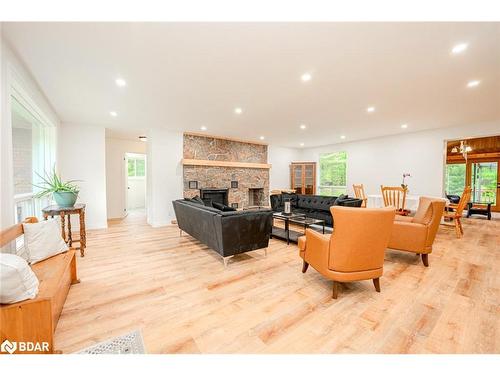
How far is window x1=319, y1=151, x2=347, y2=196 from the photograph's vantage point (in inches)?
321

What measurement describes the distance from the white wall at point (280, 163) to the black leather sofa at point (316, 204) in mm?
2749

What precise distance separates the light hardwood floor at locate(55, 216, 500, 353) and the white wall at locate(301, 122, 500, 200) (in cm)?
312

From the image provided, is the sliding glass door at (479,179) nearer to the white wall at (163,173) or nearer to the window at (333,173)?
the window at (333,173)

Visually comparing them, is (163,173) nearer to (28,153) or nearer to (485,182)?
(28,153)

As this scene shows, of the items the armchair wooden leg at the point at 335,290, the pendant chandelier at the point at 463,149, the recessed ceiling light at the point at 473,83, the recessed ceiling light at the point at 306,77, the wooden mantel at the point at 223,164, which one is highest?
the recessed ceiling light at the point at 473,83

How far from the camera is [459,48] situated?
2.17 meters

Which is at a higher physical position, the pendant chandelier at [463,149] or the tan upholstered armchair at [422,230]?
the pendant chandelier at [463,149]

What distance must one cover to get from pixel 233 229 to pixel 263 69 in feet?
6.84

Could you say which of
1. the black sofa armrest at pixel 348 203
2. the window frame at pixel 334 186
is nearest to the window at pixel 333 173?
the window frame at pixel 334 186

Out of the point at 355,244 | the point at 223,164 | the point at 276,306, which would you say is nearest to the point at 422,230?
the point at 355,244

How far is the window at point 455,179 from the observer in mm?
8374

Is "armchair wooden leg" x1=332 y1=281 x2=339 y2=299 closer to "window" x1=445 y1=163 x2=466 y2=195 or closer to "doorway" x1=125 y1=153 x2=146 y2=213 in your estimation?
"doorway" x1=125 y1=153 x2=146 y2=213
